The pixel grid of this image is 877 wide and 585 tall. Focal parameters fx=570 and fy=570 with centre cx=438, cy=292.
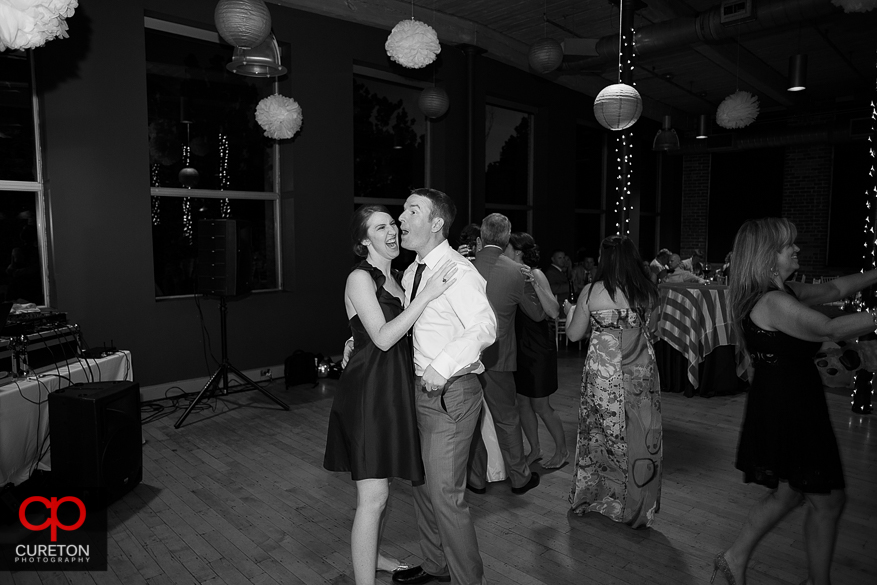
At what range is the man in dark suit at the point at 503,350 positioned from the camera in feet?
10.8

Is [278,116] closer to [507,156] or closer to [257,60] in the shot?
[257,60]

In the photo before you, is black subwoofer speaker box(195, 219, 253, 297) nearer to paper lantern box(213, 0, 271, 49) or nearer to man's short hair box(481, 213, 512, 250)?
paper lantern box(213, 0, 271, 49)

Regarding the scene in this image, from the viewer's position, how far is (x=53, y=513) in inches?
121

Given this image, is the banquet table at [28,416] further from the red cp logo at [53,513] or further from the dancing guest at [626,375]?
the dancing guest at [626,375]

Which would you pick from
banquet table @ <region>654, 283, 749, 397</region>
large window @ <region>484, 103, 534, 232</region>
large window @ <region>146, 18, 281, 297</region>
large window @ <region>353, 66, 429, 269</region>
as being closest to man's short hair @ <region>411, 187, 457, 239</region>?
large window @ <region>146, 18, 281, 297</region>

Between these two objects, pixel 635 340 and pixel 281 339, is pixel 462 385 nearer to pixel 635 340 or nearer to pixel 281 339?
pixel 635 340

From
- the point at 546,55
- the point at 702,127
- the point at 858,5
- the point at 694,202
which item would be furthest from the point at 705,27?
the point at 694,202

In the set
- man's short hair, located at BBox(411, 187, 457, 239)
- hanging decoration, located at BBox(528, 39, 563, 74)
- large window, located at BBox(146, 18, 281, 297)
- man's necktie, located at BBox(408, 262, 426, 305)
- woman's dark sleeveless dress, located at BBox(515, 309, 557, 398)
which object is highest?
hanging decoration, located at BBox(528, 39, 563, 74)

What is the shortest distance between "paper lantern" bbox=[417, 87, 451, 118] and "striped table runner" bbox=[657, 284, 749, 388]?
10.4 feet

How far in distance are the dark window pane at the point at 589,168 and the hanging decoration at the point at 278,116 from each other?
6.56m

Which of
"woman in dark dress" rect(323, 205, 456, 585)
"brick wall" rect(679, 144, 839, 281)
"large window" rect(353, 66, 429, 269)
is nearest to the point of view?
"woman in dark dress" rect(323, 205, 456, 585)

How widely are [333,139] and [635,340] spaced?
458 cm

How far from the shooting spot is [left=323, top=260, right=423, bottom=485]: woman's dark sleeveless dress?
2.04 m

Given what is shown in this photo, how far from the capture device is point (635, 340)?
295 cm
